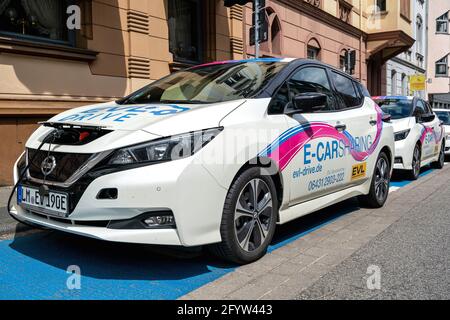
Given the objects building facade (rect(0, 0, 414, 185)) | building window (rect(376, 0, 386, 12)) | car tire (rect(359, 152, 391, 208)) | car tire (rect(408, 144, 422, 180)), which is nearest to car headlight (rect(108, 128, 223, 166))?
car tire (rect(359, 152, 391, 208))

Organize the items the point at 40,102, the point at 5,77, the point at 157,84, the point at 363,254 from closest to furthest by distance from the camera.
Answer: the point at 363,254, the point at 157,84, the point at 5,77, the point at 40,102

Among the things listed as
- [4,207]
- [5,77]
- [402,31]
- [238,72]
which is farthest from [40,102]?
[402,31]

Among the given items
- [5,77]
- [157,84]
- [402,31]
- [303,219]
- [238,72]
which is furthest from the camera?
[402,31]

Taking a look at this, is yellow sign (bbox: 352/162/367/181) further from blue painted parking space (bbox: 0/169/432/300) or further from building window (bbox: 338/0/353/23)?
building window (bbox: 338/0/353/23)

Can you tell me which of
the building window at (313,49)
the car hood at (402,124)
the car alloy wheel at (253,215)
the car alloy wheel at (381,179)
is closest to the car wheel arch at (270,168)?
the car alloy wheel at (253,215)

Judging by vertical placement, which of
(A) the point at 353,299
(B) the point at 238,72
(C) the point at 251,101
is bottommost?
(A) the point at 353,299

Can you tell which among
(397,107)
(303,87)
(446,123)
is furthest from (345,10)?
(303,87)

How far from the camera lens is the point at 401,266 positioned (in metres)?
3.69

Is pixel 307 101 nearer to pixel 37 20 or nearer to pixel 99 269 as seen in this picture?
pixel 99 269

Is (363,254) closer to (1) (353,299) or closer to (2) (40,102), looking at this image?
(1) (353,299)

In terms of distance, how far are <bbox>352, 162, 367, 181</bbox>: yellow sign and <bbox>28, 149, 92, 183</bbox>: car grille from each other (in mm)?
3070

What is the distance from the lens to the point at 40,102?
7.33 metres

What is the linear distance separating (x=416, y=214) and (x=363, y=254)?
2.01 meters

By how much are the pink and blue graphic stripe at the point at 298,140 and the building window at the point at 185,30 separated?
6.64 m
